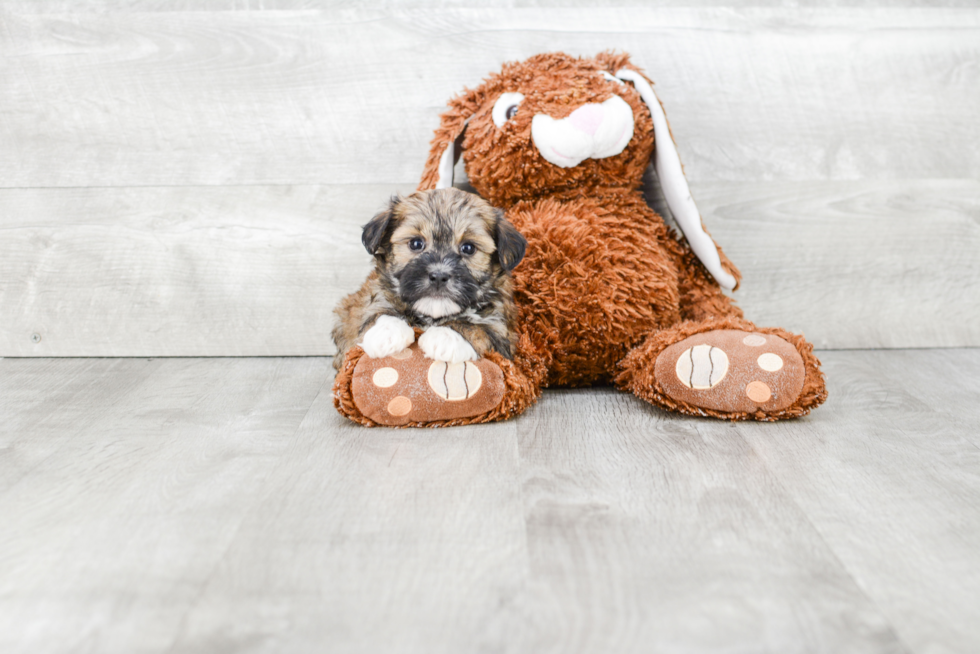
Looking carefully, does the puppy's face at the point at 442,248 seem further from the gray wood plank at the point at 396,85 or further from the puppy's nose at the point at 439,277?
the gray wood plank at the point at 396,85

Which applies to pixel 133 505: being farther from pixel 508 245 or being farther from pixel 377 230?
pixel 508 245

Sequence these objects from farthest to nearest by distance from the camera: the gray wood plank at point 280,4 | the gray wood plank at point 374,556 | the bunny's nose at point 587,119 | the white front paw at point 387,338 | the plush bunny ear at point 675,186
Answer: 1. the gray wood plank at point 280,4
2. the plush bunny ear at point 675,186
3. the bunny's nose at point 587,119
4. the white front paw at point 387,338
5. the gray wood plank at point 374,556

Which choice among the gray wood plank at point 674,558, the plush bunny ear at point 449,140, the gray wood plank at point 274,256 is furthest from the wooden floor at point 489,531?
the plush bunny ear at point 449,140

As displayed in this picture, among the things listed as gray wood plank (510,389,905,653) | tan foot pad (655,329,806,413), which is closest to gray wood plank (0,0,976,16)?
tan foot pad (655,329,806,413)

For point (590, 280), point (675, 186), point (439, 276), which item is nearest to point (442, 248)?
point (439, 276)

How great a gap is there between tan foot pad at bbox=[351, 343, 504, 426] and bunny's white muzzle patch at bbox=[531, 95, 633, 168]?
58 centimetres

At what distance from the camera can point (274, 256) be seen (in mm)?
2295

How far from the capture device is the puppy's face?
1596mm

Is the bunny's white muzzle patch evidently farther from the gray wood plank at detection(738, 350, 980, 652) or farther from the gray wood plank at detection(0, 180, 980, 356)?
the gray wood plank at detection(738, 350, 980, 652)

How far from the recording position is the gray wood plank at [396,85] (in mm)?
2217

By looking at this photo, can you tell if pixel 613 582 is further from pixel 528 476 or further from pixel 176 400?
pixel 176 400

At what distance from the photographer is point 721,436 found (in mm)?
1578

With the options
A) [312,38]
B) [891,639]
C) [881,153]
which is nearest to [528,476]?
[891,639]

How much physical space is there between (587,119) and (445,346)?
0.66 metres
